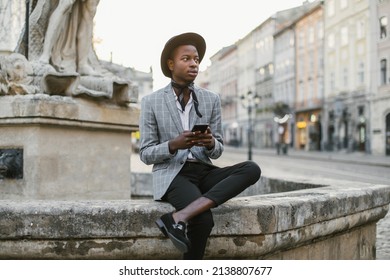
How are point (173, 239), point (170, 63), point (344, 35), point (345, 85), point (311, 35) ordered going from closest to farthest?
point (173, 239) → point (170, 63) → point (344, 35) → point (345, 85) → point (311, 35)

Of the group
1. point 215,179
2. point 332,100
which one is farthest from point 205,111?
point 332,100

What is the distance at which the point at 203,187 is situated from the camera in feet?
11.6

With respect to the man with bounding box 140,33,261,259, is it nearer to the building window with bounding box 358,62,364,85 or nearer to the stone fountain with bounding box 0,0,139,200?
the stone fountain with bounding box 0,0,139,200

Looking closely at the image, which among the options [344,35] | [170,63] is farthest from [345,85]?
[170,63]

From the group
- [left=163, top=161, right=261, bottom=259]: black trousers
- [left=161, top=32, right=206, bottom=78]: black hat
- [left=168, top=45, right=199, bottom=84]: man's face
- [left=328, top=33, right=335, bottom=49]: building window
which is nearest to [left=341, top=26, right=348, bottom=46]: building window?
[left=328, top=33, right=335, bottom=49]: building window

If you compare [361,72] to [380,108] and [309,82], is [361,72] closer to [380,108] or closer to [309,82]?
[380,108]

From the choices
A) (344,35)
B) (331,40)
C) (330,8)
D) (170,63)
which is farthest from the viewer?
(331,40)

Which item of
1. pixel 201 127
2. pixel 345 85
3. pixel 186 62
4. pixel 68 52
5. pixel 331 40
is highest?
pixel 331 40

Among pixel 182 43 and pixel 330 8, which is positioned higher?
pixel 330 8

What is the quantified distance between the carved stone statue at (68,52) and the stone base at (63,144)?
16 centimetres

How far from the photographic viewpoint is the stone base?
485 centimetres

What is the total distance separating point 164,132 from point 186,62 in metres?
0.44

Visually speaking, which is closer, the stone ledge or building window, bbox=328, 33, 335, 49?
the stone ledge

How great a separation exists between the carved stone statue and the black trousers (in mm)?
1995
